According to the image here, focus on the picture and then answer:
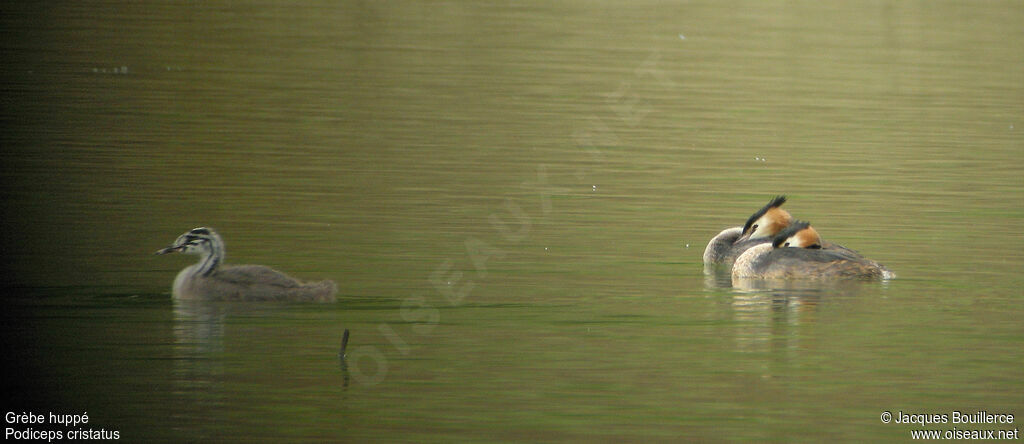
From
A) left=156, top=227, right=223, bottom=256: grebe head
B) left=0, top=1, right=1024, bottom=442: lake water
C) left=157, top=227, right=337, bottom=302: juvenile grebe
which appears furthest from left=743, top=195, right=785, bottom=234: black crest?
left=156, top=227, right=223, bottom=256: grebe head

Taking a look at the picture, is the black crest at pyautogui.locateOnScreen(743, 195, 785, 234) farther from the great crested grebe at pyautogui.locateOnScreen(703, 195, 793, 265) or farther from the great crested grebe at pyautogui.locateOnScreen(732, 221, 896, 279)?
the great crested grebe at pyautogui.locateOnScreen(732, 221, 896, 279)

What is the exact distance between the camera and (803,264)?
1377cm

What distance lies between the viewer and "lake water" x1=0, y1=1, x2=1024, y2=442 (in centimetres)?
1002

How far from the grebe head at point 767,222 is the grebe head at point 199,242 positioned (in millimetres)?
4793

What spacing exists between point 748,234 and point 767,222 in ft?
0.82

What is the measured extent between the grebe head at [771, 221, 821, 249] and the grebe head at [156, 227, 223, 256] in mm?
4510

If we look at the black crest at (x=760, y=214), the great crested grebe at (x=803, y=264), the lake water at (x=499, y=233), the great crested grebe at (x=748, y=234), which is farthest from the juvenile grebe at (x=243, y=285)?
the black crest at (x=760, y=214)

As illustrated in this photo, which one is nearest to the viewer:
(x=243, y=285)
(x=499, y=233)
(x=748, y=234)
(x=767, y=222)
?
(x=243, y=285)

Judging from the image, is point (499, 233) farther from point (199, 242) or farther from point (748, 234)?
point (199, 242)

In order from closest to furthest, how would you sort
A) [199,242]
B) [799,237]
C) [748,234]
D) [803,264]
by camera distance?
1. [199,242]
2. [803,264]
3. [799,237]
4. [748,234]

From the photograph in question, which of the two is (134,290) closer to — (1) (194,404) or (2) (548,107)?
(1) (194,404)

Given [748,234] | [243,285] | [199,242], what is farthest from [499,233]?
[243,285]

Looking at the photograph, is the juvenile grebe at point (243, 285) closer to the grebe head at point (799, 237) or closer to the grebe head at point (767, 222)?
the grebe head at point (799, 237)

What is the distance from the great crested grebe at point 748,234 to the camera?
1486 centimetres
